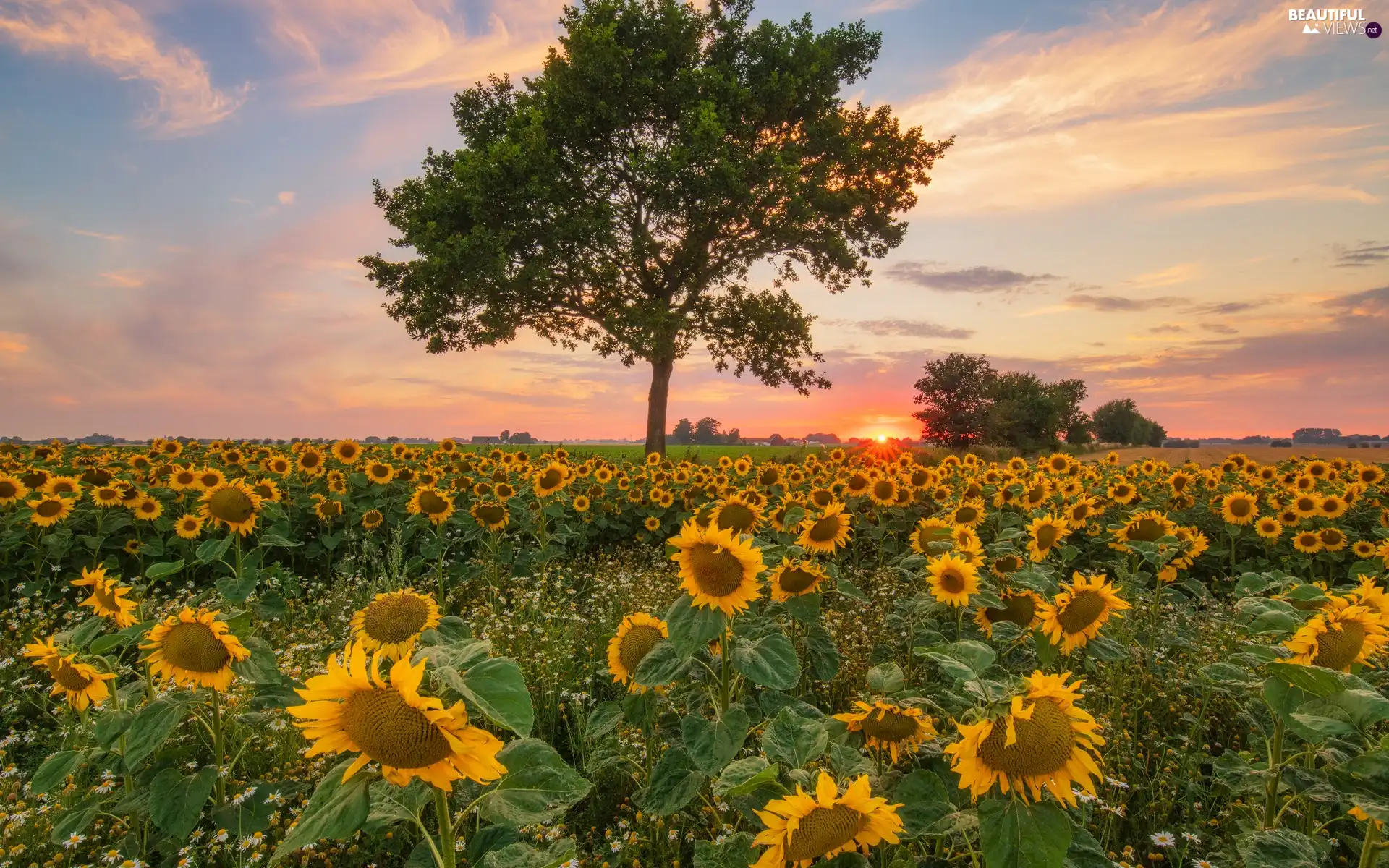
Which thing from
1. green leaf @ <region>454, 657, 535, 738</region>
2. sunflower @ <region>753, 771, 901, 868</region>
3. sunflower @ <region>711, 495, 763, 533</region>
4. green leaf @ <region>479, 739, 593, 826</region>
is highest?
sunflower @ <region>711, 495, 763, 533</region>

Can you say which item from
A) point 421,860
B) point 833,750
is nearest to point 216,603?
point 421,860

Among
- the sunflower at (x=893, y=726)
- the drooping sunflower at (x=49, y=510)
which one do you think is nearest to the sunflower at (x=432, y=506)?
the drooping sunflower at (x=49, y=510)

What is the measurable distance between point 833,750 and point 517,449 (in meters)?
9.32

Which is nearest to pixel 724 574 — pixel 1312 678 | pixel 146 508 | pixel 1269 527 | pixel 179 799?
pixel 1312 678

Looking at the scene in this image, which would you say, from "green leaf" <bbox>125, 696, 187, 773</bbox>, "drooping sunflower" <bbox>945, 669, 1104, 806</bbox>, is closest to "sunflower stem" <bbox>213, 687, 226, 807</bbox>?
"green leaf" <bbox>125, 696, 187, 773</bbox>

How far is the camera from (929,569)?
12.1 feet

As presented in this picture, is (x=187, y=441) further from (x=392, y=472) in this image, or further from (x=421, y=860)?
(x=421, y=860)

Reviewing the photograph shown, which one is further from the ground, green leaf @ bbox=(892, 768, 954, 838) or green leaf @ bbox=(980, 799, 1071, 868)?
green leaf @ bbox=(980, 799, 1071, 868)

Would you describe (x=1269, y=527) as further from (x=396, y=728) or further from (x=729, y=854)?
(x=396, y=728)

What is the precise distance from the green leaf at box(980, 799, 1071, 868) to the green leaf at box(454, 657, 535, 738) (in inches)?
42.6

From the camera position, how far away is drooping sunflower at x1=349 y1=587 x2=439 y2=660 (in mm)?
2662

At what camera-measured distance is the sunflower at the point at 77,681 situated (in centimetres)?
288

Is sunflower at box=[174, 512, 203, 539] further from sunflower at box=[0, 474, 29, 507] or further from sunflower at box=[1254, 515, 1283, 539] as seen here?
sunflower at box=[1254, 515, 1283, 539]

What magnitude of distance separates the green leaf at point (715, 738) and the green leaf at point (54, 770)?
2.29 metres
